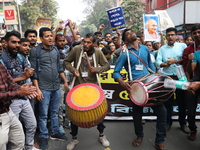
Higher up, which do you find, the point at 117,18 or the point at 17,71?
the point at 117,18

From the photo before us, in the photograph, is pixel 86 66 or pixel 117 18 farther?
pixel 117 18

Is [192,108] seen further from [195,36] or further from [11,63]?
[11,63]

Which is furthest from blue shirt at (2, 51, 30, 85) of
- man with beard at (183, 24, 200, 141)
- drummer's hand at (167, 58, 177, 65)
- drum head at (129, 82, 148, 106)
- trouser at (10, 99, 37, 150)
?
man with beard at (183, 24, 200, 141)

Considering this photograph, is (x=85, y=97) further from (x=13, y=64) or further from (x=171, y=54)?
(x=171, y=54)

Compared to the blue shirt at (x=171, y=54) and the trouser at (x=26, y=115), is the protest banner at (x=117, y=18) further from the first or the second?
the trouser at (x=26, y=115)

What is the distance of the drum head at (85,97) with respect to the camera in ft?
8.74

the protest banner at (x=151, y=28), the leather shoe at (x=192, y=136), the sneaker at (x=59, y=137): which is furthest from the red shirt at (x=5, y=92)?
the protest banner at (x=151, y=28)

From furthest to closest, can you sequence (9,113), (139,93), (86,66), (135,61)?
(86,66) → (135,61) → (139,93) → (9,113)

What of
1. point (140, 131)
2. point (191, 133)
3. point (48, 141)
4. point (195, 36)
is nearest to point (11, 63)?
point (48, 141)

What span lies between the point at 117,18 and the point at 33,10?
23.8 m

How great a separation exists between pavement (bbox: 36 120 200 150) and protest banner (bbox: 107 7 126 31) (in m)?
3.59

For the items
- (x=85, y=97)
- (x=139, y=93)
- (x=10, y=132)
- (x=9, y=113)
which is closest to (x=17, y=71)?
(x=9, y=113)

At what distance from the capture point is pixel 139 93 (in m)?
2.75

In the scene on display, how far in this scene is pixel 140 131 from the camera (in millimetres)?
3205
